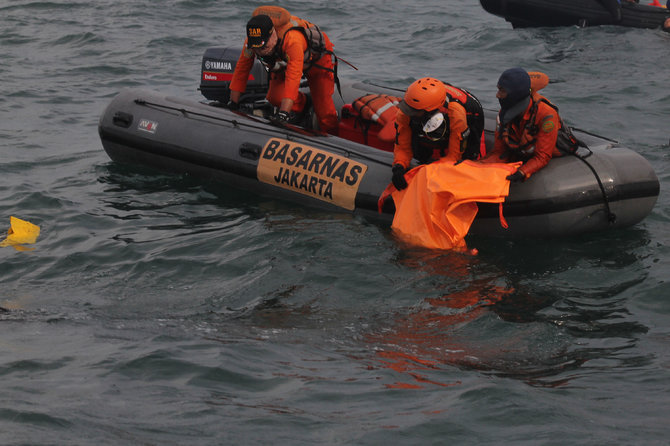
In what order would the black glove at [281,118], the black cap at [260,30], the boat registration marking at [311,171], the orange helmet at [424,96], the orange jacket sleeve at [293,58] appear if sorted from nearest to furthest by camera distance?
the orange helmet at [424,96], the boat registration marking at [311,171], the black cap at [260,30], the orange jacket sleeve at [293,58], the black glove at [281,118]

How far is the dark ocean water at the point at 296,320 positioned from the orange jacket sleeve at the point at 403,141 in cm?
57

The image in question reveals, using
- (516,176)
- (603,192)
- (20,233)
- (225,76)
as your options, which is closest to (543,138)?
(516,176)

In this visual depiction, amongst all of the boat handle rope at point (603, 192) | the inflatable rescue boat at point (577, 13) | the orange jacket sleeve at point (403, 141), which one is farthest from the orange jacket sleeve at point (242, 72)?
the inflatable rescue boat at point (577, 13)

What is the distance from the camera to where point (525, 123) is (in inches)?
236

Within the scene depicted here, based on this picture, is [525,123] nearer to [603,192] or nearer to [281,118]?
[603,192]

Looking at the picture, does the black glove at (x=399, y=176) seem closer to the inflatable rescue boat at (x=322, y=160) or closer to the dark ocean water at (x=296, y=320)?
the inflatable rescue boat at (x=322, y=160)

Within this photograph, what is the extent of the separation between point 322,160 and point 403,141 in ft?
2.69

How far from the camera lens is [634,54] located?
40.4 ft

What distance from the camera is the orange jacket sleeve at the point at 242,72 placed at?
7586 mm

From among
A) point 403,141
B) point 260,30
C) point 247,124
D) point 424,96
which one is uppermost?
point 260,30

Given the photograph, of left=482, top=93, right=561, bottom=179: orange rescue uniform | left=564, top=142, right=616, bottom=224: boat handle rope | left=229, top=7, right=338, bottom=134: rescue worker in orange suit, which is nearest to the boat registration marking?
left=229, top=7, right=338, bottom=134: rescue worker in orange suit

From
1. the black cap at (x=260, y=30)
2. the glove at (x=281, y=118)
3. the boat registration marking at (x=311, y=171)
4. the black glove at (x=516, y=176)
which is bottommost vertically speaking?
the boat registration marking at (x=311, y=171)

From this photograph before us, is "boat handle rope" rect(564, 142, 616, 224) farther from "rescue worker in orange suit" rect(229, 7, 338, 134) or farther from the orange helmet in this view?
"rescue worker in orange suit" rect(229, 7, 338, 134)

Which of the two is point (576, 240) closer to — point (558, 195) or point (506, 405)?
point (558, 195)
